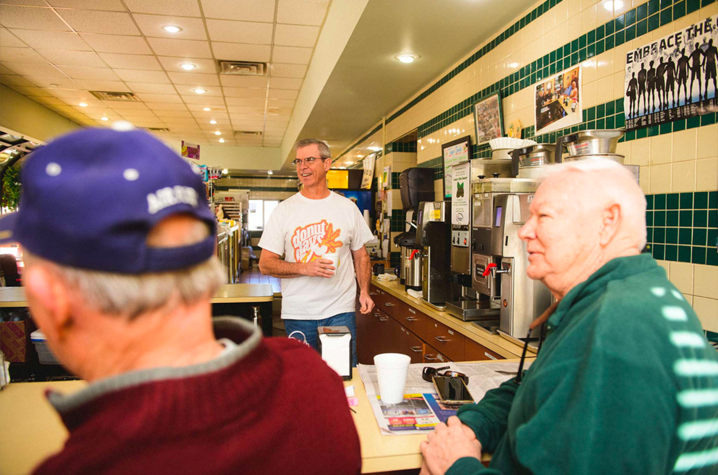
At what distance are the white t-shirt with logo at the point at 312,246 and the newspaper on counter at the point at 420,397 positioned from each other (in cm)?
88

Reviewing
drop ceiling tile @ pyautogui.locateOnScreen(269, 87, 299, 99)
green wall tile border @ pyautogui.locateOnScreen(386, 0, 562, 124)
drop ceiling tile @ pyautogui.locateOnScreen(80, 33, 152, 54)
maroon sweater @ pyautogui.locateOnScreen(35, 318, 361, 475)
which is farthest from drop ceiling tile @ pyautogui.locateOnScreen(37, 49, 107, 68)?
maroon sweater @ pyautogui.locateOnScreen(35, 318, 361, 475)

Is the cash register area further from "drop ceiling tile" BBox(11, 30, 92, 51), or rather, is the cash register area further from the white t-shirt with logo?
the white t-shirt with logo

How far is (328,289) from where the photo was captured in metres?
2.77

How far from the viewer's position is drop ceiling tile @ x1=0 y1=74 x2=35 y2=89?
264 inches

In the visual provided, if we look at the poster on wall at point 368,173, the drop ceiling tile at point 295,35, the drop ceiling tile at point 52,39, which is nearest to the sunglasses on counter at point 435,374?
the drop ceiling tile at point 295,35

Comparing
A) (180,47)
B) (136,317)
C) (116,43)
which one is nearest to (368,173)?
(180,47)

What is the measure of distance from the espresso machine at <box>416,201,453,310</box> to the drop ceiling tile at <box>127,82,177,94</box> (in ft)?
17.2

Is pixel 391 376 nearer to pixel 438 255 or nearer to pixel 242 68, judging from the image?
pixel 438 255

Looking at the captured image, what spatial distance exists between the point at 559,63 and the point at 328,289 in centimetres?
197

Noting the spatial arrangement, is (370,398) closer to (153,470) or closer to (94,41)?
(153,470)

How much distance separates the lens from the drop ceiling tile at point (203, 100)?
24.7 feet

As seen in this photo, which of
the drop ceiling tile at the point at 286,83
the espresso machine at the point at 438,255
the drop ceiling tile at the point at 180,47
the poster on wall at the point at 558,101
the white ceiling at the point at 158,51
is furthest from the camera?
the drop ceiling tile at the point at 286,83

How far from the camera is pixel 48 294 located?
593mm

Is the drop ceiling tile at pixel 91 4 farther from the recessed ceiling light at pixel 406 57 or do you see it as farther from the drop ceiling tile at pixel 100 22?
the recessed ceiling light at pixel 406 57
